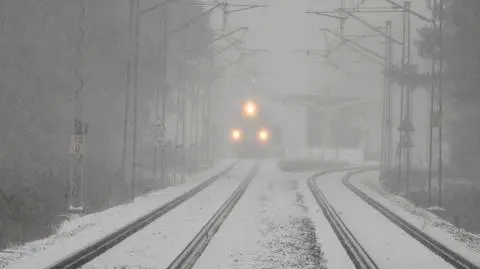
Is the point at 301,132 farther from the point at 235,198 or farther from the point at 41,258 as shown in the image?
the point at 41,258

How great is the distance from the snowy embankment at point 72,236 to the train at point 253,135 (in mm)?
44760

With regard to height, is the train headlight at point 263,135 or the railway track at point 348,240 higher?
the train headlight at point 263,135

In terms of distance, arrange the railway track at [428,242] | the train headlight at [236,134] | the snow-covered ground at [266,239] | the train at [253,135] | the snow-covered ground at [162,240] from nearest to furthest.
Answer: the snow-covered ground at [162,240], the snow-covered ground at [266,239], the railway track at [428,242], the train at [253,135], the train headlight at [236,134]

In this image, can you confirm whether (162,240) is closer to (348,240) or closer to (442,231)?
(348,240)

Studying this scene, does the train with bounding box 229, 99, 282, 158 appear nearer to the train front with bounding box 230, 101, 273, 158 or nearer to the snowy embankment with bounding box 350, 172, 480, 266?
the train front with bounding box 230, 101, 273, 158

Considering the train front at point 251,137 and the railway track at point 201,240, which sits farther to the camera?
the train front at point 251,137

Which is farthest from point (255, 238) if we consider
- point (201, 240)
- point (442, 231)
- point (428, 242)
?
point (442, 231)

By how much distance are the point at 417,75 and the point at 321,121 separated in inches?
1083

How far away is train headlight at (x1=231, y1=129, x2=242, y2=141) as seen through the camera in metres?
67.3

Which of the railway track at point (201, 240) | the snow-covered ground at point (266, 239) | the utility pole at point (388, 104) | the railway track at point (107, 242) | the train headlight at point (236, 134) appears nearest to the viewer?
the railway track at point (107, 242)

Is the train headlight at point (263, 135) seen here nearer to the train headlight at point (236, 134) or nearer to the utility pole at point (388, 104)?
the train headlight at point (236, 134)

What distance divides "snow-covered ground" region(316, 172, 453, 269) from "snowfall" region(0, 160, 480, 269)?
2 cm

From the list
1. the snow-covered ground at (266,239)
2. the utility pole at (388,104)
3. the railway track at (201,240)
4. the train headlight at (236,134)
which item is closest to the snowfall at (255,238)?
the snow-covered ground at (266,239)

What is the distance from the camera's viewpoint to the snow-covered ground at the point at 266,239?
1150cm
